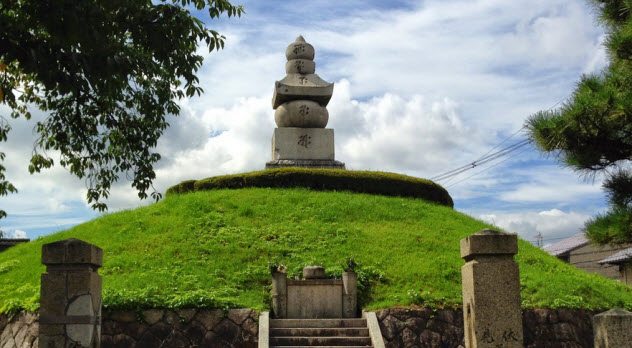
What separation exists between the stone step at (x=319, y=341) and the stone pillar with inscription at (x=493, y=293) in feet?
15.6

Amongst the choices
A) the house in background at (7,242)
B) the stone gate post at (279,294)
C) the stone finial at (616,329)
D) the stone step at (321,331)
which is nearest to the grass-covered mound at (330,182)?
the stone gate post at (279,294)

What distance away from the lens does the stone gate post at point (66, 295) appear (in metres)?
9.95

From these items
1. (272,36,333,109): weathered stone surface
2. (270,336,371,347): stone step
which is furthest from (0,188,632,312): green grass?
(272,36,333,109): weathered stone surface

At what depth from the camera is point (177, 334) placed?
14367 mm

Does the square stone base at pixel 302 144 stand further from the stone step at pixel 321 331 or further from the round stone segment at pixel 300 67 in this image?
the stone step at pixel 321 331

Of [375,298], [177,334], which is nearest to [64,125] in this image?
[177,334]

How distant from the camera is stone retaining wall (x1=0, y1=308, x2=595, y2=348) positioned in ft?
46.9

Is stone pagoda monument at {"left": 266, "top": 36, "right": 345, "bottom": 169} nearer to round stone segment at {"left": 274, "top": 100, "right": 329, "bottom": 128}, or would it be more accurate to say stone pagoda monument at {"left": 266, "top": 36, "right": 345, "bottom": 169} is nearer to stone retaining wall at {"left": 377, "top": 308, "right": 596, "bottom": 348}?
round stone segment at {"left": 274, "top": 100, "right": 329, "bottom": 128}

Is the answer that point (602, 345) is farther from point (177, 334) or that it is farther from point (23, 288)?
point (23, 288)

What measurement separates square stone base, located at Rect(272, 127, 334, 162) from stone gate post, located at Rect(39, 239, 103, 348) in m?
16.8

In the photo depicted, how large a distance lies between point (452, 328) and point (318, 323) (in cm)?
278

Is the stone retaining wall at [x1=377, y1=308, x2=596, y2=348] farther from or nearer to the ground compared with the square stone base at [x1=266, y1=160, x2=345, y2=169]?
nearer to the ground

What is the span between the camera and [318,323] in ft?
48.9

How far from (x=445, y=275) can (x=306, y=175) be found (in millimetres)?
8378
